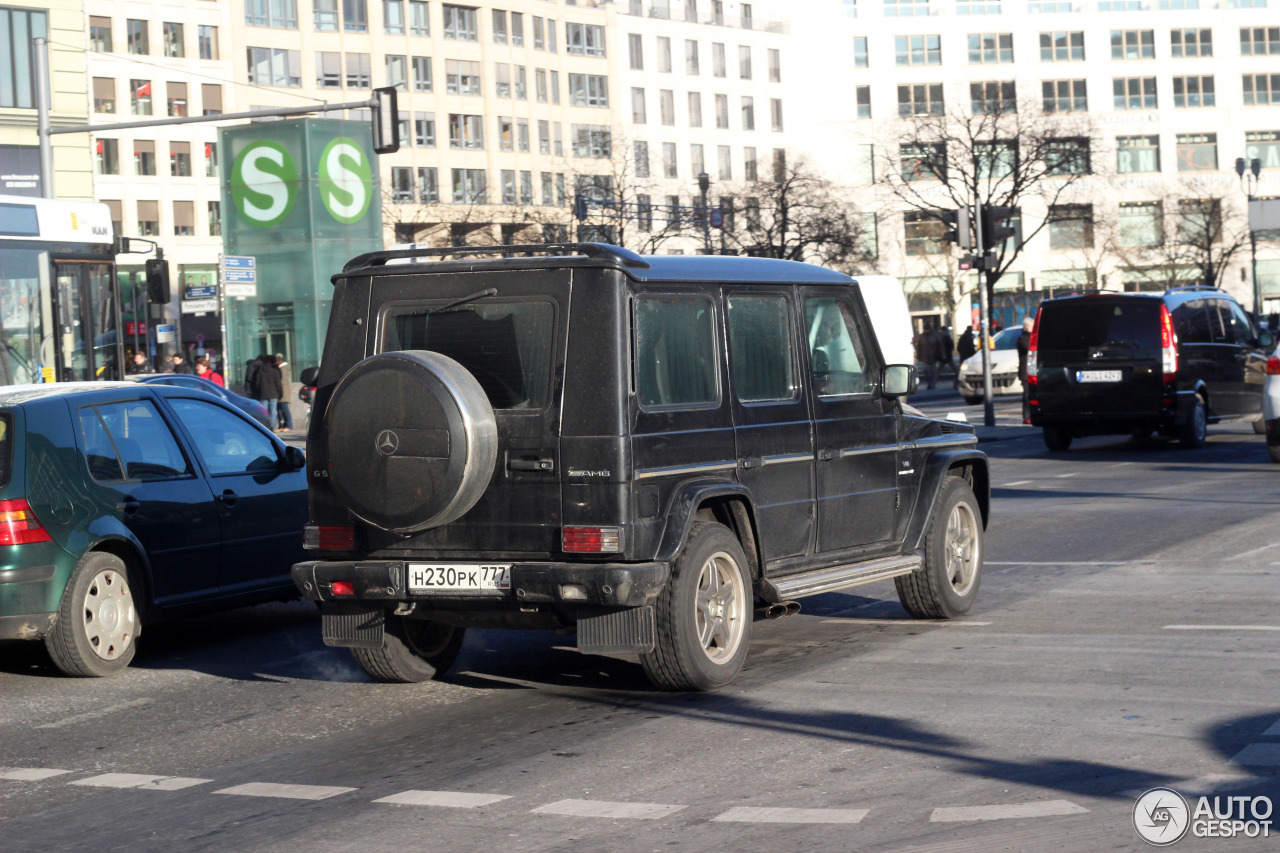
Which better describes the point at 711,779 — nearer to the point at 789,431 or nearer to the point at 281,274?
the point at 789,431

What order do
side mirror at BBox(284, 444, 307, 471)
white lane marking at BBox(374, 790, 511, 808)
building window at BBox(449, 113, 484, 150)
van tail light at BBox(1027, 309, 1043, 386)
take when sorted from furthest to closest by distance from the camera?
1. building window at BBox(449, 113, 484, 150)
2. van tail light at BBox(1027, 309, 1043, 386)
3. side mirror at BBox(284, 444, 307, 471)
4. white lane marking at BBox(374, 790, 511, 808)

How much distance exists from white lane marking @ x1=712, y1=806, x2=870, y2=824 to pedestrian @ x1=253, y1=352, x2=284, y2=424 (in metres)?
29.6

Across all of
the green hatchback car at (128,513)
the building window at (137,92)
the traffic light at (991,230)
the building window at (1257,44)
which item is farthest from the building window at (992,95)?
the green hatchback car at (128,513)

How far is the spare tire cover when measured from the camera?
697cm

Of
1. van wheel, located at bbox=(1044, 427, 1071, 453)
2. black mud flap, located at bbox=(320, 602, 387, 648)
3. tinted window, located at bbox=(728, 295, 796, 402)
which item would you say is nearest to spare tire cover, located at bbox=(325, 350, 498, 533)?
black mud flap, located at bbox=(320, 602, 387, 648)

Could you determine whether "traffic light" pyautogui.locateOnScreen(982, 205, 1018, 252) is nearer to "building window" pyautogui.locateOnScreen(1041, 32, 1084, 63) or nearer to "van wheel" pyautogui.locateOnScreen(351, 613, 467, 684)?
"van wheel" pyautogui.locateOnScreen(351, 613, 467, 684)

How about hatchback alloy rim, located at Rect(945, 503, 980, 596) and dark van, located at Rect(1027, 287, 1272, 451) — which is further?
dark van, located at Rect(1027, 287, 1272, 451)

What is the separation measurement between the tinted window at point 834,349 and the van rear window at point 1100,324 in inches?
521

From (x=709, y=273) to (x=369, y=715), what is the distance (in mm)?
2457

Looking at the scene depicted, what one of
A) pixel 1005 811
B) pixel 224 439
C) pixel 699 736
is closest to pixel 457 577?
pixel 699 736

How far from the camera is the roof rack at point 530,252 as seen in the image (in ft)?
23.3

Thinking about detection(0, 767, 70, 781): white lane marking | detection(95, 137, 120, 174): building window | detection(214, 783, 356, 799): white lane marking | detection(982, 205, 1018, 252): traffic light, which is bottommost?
Result: detection(214, 783, 356, 799): white lane marking

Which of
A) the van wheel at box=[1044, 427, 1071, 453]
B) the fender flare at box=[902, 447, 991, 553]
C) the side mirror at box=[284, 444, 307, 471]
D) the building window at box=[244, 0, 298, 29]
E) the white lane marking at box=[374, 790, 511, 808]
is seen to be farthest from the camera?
the building window at box=[244, 0, 298, 29]

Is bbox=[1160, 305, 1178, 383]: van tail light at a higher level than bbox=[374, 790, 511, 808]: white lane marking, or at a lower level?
higher
